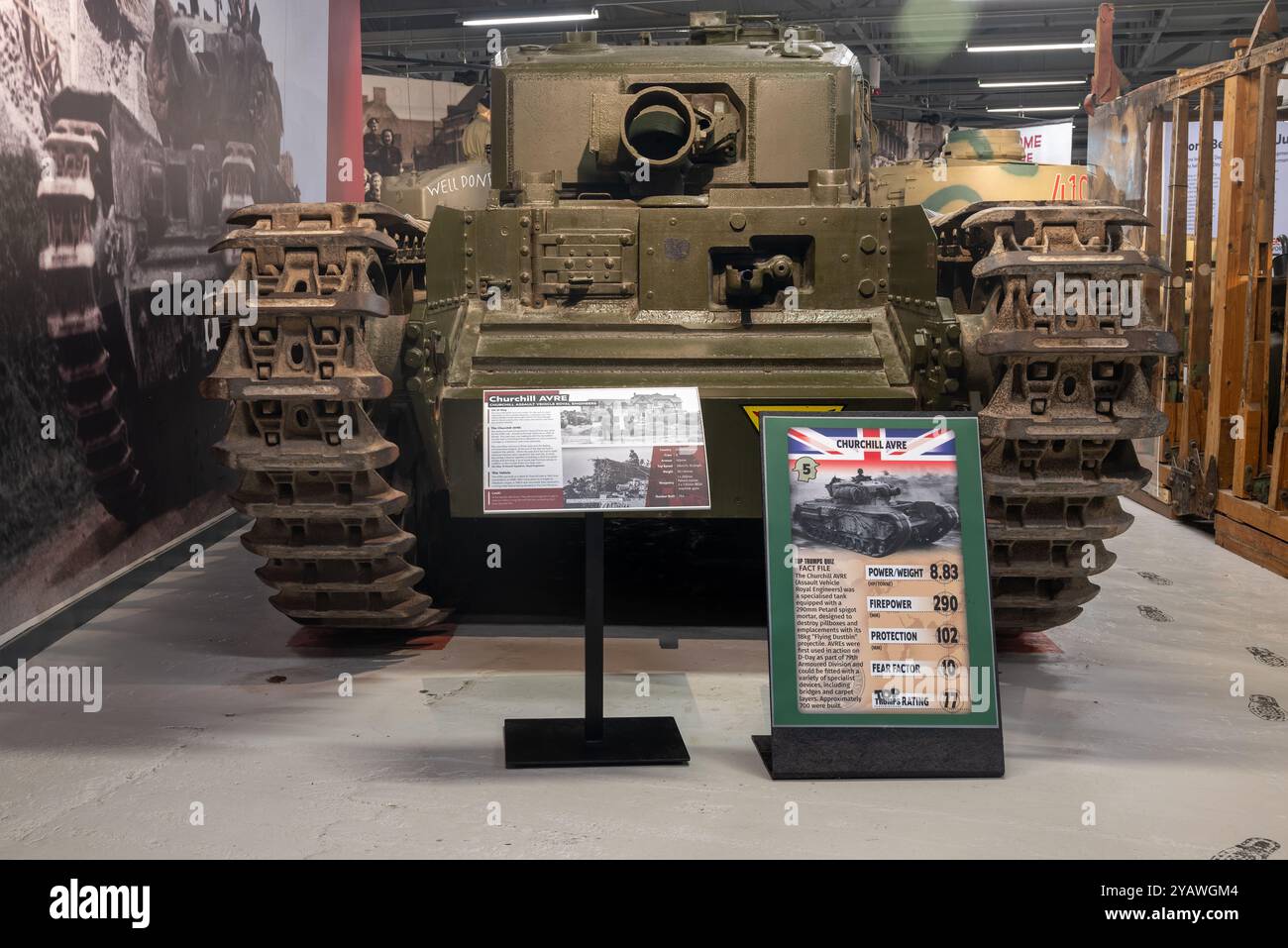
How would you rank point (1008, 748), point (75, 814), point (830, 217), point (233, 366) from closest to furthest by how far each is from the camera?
point (75, 814) → point (1008, 748) → point (233, 366) → point (830, 217)

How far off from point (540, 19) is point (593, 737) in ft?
47.3

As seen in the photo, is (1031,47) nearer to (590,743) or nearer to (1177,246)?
(1177,246)

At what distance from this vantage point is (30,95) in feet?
19.1

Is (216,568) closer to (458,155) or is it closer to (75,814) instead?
(75,814)

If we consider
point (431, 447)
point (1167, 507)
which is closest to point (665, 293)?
point (431, 447)

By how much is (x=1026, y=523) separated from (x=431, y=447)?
2.24 m

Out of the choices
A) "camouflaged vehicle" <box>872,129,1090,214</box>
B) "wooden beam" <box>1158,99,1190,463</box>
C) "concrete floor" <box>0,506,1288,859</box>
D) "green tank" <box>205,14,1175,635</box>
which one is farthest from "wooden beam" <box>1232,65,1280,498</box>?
"camouflaged vehicle" <box>872,129,1090,214</box>

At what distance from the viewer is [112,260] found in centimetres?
684

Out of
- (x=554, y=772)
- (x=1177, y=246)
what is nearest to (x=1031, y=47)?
(x=1177, y=246)

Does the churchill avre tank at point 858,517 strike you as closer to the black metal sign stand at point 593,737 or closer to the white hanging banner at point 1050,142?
the black metal sign stand at point 593,737

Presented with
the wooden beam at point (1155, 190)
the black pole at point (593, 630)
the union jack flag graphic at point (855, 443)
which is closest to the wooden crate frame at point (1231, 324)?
the wooden beam at point (1155, 190)

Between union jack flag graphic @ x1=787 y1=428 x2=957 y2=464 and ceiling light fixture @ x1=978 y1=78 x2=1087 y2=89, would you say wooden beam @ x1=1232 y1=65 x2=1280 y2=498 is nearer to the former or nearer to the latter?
union jack flag graphic @ x1=787 y1=428 x2=957 y2=464

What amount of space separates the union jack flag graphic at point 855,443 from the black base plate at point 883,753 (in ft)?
2.70

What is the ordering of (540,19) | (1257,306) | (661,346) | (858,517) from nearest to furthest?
1. (858,517)
2. (661,346)
3. (1257,306)
4. (540,19)
